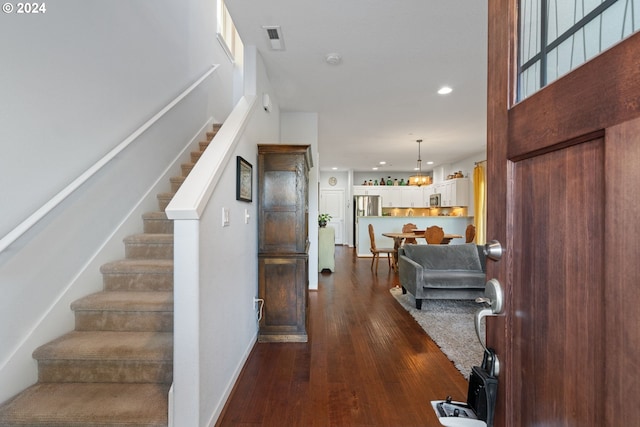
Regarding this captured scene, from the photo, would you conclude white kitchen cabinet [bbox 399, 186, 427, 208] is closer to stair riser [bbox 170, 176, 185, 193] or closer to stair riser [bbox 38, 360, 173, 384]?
stair riser [bbox 170, 176, 185, 193]

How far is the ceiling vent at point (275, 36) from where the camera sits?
2.38 meters

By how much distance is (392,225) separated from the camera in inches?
313

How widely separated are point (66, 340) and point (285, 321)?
156cm

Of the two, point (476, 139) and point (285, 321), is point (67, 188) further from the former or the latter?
point (476, 139)

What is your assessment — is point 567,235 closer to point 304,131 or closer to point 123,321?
point 123,321

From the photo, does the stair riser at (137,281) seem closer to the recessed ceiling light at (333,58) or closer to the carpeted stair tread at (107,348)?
the carpeted stair tread at (107,348)

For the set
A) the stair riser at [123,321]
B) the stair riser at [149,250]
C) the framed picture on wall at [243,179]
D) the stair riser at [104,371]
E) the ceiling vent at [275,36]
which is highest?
the ceiling vent at [275,36]

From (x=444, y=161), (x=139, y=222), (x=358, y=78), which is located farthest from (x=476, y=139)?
(x=139, y=222)

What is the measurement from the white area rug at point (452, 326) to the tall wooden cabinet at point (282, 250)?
4.23ft

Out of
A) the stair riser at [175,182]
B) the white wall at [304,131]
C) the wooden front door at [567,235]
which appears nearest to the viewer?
the wooden front door at [567,235]

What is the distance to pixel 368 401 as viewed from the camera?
183 centimetres

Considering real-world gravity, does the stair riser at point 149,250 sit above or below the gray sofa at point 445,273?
above

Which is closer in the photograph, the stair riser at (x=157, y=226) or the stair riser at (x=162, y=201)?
the stair riser at (x=157, y=226)

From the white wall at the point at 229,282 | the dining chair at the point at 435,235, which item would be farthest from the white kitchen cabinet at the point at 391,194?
the white wall at the point at 229,282
